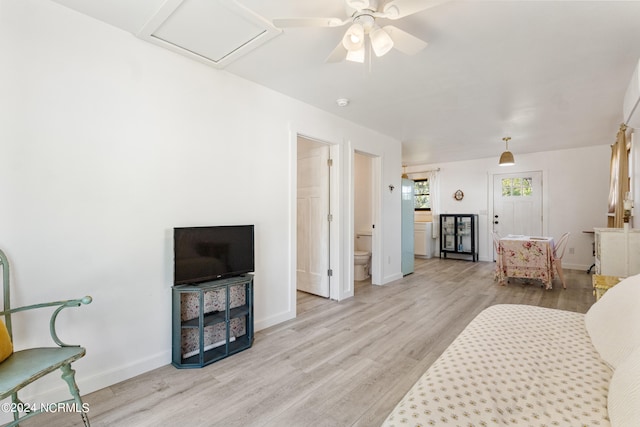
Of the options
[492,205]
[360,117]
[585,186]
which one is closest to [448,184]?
[492,205]

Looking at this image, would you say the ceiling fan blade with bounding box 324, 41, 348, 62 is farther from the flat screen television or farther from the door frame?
the door frame

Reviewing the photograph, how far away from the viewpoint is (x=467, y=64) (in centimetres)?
247

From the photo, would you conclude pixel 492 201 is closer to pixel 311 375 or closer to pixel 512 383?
pixel 311 375

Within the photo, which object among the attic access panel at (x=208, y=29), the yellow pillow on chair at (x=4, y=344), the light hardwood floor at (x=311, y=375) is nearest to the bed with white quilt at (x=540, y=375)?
the light hardwood floor at (x=311, y=375)

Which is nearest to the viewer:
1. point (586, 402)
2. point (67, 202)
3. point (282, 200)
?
point (586, 402)

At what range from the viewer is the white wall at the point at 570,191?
18.2ft

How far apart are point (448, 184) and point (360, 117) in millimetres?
4523

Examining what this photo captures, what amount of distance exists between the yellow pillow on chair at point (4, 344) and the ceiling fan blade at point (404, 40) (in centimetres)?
254

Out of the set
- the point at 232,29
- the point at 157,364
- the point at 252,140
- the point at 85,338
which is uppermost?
the point at 232,29

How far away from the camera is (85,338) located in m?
1.87

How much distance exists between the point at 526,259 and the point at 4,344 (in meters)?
5.70

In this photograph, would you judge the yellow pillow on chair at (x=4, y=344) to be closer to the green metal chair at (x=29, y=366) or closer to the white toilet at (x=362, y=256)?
the green metal chair at (x=29, y=366)

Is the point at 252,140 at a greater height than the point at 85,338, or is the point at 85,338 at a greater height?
the point at 252,140

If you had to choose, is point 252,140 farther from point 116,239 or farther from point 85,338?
point 85,338
